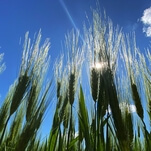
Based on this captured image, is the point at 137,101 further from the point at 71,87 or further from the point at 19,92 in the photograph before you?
the point at 19,92

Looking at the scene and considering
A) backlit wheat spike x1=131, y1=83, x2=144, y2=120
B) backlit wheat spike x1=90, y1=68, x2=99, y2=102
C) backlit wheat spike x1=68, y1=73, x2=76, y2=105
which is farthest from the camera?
backlit wheat spike x1=68, y1=73, x2=76, y2=105

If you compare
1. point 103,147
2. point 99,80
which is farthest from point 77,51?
point 103,147

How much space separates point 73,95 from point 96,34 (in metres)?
0.59

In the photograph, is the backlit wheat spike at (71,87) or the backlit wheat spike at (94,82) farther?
the backlit wheat spike at (71,87)

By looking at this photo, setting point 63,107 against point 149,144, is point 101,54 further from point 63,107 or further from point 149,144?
point 63,107

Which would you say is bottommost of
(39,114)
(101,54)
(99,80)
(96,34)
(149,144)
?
(149,144)

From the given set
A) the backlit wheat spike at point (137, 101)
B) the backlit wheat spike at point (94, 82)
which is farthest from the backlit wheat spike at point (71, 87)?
the backlit wheat spike at point (137, 101)

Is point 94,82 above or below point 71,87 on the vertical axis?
below

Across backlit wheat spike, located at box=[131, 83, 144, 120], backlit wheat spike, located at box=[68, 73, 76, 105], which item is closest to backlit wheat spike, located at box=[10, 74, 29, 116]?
backlit wheat spike, located at box=[68, 73, 76, 105]

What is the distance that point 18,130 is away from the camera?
2311 millimetres

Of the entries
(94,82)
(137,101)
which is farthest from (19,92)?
(137,101)

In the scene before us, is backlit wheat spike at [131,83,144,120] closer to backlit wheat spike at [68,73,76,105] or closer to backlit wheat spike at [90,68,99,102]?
backlit wheat spike at [90,68,99,102]

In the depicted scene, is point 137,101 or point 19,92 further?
point 137,101

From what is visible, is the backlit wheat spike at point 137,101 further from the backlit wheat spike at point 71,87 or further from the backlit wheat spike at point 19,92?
the backlit wheat spike at point 19,92
